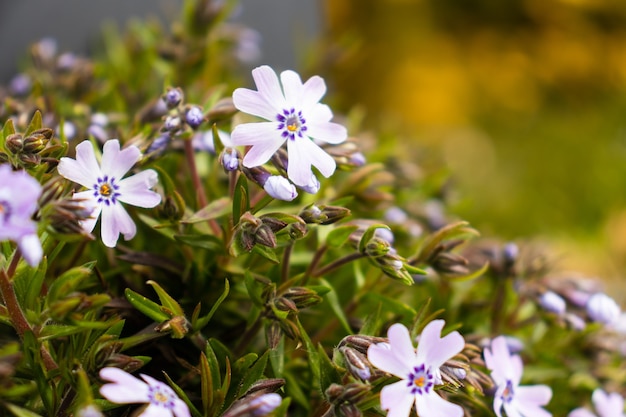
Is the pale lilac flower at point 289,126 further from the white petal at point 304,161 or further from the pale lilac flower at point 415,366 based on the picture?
the pale lilac flower at point 415,366

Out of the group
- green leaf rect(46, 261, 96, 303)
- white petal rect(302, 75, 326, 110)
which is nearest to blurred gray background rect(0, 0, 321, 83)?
white petal rect(302, 75, 326, 110)

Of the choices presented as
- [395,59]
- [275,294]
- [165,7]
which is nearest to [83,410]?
[275,294]

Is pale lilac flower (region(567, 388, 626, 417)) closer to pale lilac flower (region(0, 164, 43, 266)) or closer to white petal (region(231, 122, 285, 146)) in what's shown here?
white petal (region(231, 122, 285, 146))

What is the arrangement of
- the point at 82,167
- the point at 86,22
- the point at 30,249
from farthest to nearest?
the point at 86,22 → the point at 82,167 → the point at 30,249

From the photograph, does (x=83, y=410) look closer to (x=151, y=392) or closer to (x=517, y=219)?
(x=151, y=392)

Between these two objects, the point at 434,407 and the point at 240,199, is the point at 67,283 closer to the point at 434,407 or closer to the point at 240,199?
the point at 240,199

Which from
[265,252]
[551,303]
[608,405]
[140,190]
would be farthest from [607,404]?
[140,190]
